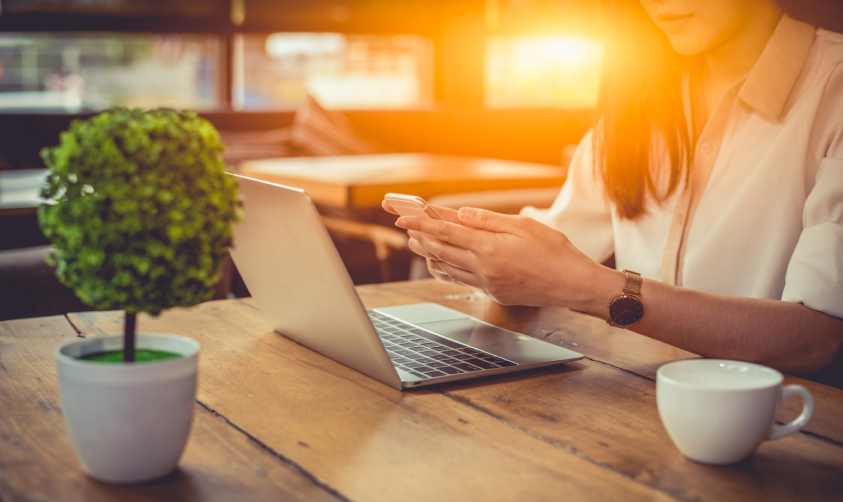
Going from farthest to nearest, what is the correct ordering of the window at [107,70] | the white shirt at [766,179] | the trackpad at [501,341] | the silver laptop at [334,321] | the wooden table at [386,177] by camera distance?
the window at [107,70]
the wooden table at [386,177]
the white shirt at [766,179]
the trackpad at [501,341]
the silver laptop at [334,321]

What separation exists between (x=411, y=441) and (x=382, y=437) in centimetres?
3

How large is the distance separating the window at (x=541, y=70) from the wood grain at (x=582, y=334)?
14.9 feet

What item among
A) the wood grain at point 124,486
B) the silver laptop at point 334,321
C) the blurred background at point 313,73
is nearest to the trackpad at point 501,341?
the silver laptop at point 334,321

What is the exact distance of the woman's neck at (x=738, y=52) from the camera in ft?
4.16

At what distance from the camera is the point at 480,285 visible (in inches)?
39.1

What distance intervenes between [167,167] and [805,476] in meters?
0.55

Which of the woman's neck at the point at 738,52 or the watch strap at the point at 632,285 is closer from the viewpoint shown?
the watch strap at the point at 632,285

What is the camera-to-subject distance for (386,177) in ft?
8.41

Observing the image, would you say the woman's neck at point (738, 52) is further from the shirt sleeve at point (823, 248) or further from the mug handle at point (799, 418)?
the mug handle at point (799, 418)

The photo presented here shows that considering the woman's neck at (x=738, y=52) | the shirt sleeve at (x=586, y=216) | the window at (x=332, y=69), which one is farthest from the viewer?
the window at (x=332, y=69)

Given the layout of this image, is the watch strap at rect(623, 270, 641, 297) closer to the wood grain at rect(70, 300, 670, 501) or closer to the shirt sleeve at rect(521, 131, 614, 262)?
the wood grain at rect(70, 300, 670, 501)

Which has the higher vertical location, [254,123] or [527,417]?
[254,123]

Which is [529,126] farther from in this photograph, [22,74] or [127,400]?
[127,400]

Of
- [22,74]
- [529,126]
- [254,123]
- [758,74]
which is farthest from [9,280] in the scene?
[529,126]
